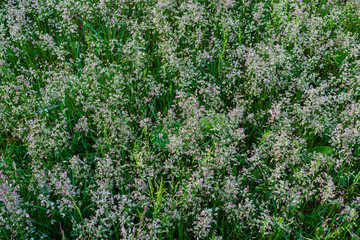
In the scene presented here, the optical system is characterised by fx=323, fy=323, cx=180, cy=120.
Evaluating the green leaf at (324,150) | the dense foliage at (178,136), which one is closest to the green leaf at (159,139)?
the dense foliage at (178,136)

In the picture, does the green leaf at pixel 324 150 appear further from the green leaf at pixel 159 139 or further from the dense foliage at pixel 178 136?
the green leaf at pixel 159 139

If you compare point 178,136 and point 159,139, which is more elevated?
point 178,136

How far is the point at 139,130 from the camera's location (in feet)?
13.1

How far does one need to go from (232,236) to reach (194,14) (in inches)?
118

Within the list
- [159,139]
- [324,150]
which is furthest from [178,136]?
[324,150]

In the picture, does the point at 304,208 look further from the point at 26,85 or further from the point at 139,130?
the point at 26,85

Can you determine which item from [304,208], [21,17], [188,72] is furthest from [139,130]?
[21,17]

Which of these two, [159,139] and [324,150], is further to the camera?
[324,150]

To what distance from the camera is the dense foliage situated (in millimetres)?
2990

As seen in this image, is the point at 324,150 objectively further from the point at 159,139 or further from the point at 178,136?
the point at 159,139

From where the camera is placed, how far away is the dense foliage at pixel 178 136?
299cm

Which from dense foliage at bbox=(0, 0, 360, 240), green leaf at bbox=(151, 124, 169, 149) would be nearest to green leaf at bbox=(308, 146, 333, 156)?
dense foliage at bbox=(0, 0, 360, 240)

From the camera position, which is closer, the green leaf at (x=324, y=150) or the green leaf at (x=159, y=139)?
the green leaf at (x=159, y=139)

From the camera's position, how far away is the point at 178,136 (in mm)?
3430
